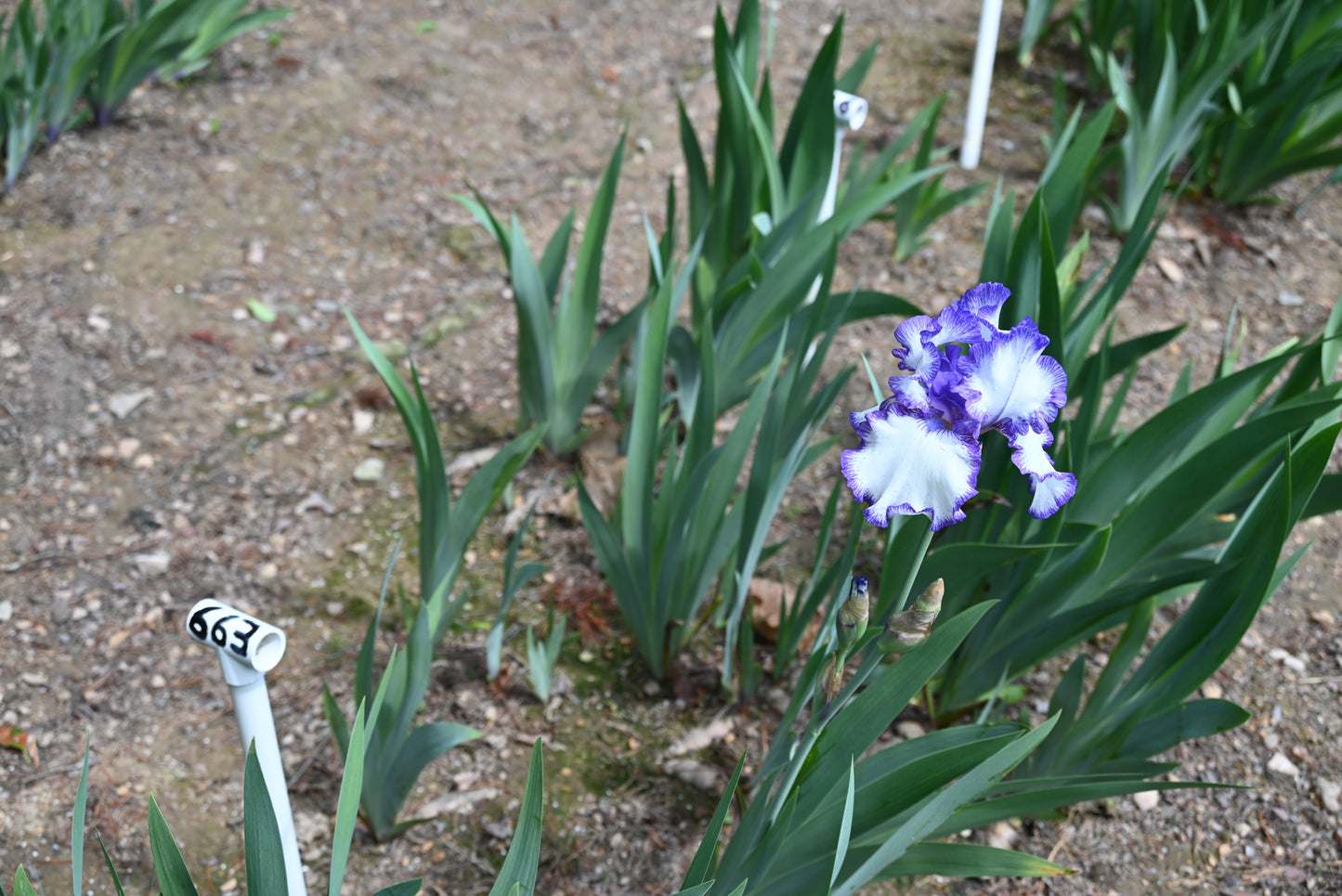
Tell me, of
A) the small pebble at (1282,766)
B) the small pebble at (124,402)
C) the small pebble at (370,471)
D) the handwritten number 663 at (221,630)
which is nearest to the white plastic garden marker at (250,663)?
the handwritten number 663 at (221,630)

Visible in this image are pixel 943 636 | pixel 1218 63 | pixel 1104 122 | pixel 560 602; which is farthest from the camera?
pixel 1218 63

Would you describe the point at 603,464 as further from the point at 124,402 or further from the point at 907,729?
the point at 124,402

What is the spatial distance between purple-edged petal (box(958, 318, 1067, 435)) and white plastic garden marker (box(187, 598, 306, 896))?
2.07ft

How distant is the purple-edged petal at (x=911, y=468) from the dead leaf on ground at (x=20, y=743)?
137 centimetres

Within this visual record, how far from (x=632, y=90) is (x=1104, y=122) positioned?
69.9 inches

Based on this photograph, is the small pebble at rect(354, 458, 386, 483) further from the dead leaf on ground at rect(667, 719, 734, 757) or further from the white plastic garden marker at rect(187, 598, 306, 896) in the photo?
the white plastic garden marker at rect(187, 598, 306, 896)

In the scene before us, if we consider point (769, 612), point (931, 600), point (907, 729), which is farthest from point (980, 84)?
point (931, 600)

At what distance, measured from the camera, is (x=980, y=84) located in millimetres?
2639

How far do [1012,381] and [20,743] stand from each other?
1.50 metres

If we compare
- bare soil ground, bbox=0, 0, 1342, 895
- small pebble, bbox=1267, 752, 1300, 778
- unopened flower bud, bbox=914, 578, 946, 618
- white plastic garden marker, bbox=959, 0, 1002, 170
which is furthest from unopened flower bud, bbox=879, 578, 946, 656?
white plastic garden marker, bbox=959, 0, 1002, 170

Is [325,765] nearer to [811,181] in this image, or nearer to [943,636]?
[943,636]

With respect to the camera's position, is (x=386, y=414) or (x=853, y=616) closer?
(x=853, y=616)

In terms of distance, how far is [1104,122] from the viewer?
5.59ft

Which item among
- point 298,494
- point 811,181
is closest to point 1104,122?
point 811,181
